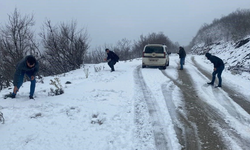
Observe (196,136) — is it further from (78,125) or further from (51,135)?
(51,135)

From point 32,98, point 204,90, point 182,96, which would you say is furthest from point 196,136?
point 32,98

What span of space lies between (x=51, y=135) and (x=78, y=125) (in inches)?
26.1

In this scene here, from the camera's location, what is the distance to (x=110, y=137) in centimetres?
386

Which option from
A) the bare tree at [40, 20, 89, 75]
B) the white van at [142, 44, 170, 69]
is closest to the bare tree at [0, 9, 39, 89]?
the bare tree at [40, 20, 89, 75]

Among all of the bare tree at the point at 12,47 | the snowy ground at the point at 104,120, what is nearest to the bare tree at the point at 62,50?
the bare tree at the point at 12,47

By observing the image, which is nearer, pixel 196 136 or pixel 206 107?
pixel 196 136

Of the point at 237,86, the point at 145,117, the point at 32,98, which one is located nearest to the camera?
the point at 145,117

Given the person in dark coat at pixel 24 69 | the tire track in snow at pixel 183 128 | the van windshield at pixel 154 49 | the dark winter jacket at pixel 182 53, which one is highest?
the van windshield at pixel 154 49

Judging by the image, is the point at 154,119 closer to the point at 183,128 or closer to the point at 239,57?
the point at 183,128

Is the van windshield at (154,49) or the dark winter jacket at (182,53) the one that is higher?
the van windshield at (154,49)

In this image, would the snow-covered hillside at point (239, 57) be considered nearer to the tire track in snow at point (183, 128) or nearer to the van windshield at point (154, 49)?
the van windshield at point (154, 49)

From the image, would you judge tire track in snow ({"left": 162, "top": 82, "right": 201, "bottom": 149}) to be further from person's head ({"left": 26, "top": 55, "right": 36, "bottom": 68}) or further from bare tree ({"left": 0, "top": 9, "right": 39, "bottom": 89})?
bare tree ({"left": 0, "top": 9, "right": 39, "bottom": 89})

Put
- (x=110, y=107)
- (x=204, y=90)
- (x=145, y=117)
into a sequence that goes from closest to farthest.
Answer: (x=145, y=117)
(x=110, y=107)
(x=204, y=90)

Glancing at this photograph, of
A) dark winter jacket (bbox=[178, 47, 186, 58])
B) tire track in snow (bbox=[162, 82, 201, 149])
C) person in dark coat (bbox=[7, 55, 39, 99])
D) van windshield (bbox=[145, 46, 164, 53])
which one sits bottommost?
tire track in snow (bbox=[162, 82, 201, 149])
